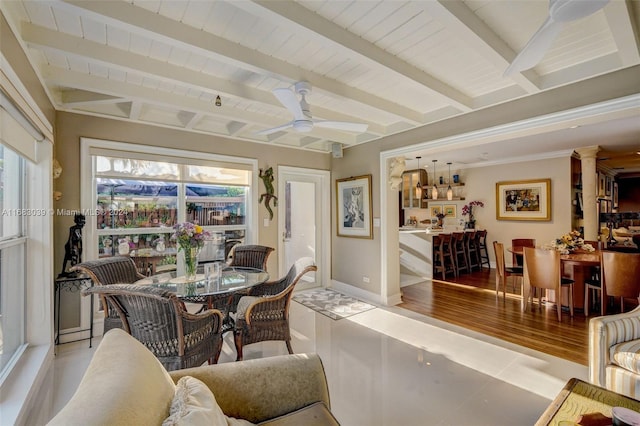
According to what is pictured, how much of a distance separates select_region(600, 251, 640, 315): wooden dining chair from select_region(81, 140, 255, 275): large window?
4516 mm

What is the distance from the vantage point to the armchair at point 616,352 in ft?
5.91

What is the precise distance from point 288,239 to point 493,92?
354cm

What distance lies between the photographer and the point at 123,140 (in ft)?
11.6

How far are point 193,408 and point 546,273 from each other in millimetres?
4297

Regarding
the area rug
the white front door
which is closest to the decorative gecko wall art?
the white front door

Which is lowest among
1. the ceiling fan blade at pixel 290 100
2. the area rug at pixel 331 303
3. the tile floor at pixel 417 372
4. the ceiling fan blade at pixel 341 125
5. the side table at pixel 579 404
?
the tile floor at pixel 417 372

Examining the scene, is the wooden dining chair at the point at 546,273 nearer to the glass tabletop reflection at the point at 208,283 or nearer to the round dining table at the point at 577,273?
the round dining table at the point at 577,273

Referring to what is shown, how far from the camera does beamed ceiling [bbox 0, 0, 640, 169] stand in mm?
1812

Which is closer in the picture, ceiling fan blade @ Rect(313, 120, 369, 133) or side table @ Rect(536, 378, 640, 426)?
side table @ Rect(536, 378, 640, 426)

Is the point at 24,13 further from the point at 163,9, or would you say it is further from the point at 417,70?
the point at 417,70

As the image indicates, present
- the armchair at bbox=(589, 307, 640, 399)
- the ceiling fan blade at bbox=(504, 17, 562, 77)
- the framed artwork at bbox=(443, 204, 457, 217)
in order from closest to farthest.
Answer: the ceiling fan blade at bbox=(504, 17, 562, 77)
the armchair at bbox=(589, 307, 640, 399)
the framed artwork at bbox=(443, 204, 457, 217)

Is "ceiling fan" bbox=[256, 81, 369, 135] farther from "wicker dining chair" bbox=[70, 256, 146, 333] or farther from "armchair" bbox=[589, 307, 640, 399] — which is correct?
"armchair" bbox=[589, 307, 640, 399]

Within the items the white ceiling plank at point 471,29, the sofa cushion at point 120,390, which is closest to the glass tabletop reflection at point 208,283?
the sofa cushion at point 120,390

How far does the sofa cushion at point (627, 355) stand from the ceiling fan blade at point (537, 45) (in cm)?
189
